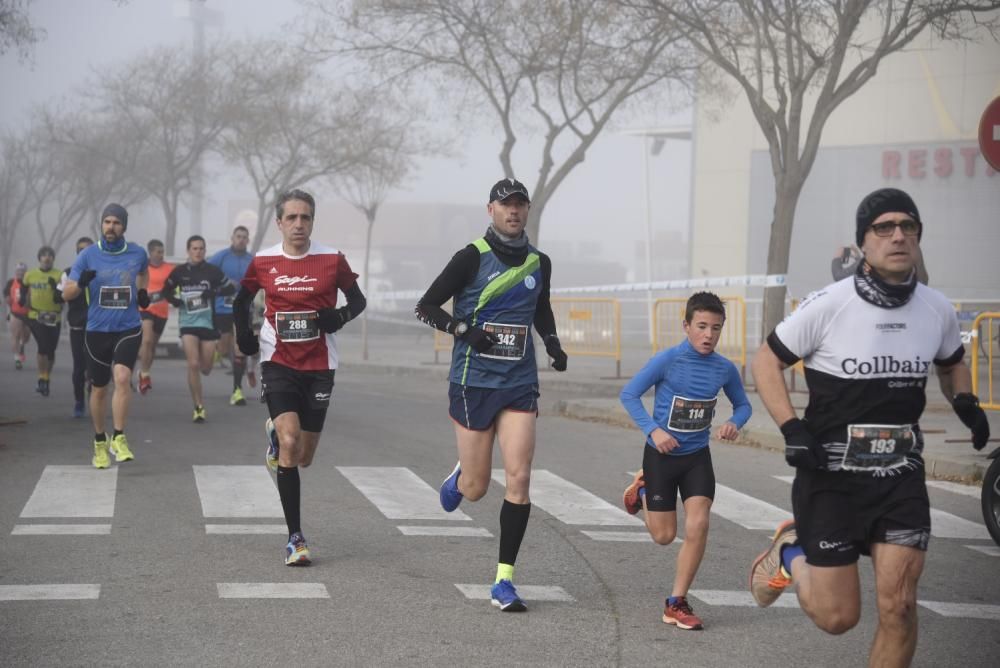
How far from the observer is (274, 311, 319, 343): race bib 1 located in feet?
26.7

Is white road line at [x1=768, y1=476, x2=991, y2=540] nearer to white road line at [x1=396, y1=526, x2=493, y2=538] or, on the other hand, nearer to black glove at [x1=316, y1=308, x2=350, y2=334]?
white road line at [x1=396, y1=526, x2=493, y2=538]

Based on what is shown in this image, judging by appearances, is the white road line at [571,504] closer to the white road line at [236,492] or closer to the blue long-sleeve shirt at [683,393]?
the white road line at [236,492]

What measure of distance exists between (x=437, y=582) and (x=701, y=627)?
1.49 m

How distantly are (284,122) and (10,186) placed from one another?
2783cm

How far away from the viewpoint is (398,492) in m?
10.5

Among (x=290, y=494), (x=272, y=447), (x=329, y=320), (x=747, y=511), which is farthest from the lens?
(x=747, y=511)

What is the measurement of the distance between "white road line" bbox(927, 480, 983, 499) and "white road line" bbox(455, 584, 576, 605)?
5.32 m

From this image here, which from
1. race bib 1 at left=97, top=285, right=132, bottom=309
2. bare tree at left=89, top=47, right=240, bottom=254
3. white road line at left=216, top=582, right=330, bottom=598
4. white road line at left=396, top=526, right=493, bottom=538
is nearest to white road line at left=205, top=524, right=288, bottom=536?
white road line at left=396, top=526, right=493, bottom=538

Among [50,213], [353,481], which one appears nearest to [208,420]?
[353,481]

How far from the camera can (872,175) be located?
4081 centimetres

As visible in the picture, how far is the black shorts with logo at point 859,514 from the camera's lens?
16.5 feet

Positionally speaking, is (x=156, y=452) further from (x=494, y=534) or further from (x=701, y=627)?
(x=701, y=627)

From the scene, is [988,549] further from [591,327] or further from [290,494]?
[591,327]

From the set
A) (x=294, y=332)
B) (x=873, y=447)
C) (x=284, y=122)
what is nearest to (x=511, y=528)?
(x=294, y=332)
